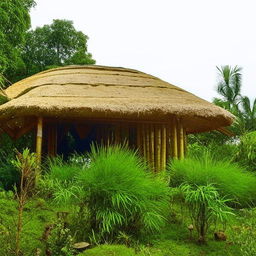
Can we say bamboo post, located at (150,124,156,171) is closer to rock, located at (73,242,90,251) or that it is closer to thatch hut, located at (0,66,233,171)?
thatch hut, located at (0,66,233,171)

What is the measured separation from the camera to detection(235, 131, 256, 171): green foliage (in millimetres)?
8250

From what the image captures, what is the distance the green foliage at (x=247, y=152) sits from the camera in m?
8.25

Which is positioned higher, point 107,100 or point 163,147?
point 107,100

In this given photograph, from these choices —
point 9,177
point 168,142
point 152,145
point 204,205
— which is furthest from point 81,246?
point 168,142

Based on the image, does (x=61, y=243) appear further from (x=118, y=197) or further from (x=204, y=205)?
(x=204, y=205)

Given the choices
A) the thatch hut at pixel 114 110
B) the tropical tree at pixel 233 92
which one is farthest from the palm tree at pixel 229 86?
the thatch hut at pixel 114 110

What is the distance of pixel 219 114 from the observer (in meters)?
8.05

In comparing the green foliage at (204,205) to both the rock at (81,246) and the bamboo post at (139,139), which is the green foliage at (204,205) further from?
the bamboo post at (139,139)

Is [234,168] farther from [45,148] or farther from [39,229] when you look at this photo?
[45,148]

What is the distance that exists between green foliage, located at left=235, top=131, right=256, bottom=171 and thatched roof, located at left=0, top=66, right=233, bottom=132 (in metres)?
0.58

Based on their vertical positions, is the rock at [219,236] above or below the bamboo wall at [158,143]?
below

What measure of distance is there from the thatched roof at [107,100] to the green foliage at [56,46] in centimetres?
718

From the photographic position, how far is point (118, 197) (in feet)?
14.9

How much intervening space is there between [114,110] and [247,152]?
3.04 metres
